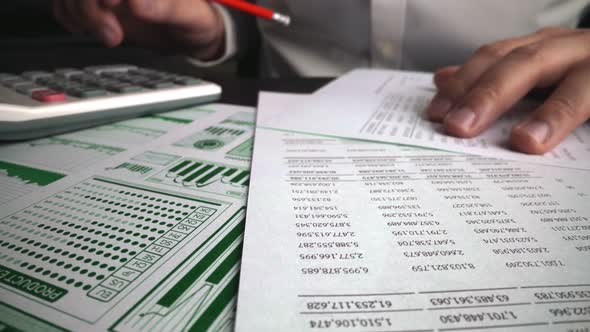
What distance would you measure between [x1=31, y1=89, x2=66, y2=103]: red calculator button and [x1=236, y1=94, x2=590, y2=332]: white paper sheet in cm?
18

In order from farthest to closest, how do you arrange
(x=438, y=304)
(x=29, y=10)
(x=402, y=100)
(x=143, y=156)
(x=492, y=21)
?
(x=29, y=10) → (x=492, y=21) → (x=402, y=100) → (x=143, y=156) → (x=438, y=304)

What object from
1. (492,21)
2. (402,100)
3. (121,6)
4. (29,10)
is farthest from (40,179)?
(29,10)

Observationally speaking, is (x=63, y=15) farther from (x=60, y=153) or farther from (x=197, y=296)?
(x=197, y=296)

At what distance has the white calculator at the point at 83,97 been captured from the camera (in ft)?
0.90

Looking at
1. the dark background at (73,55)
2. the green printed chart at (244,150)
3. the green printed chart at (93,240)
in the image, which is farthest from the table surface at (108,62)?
the green printed chart at (93,240)

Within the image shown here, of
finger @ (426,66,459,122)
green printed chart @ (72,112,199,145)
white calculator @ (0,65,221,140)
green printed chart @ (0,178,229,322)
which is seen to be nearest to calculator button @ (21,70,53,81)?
white calculator @ (0,65,221,140)

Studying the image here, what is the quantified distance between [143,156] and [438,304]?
0.21 meters

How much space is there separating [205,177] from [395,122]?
0.18m

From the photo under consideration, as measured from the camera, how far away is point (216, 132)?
311 millimetres

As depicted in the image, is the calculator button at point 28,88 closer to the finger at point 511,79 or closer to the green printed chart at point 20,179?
the green printed chart at point 20,179

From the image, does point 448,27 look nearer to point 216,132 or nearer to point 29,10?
point 216,132

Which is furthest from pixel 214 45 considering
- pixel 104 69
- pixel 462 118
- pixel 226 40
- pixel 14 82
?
pixel 462 118

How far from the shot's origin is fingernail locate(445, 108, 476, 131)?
0.30 metres

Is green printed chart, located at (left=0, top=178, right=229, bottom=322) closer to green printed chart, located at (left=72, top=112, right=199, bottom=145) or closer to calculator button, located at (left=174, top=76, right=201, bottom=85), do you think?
green printed chart, located at (left=72, top=112, right=199, bottom=145)
